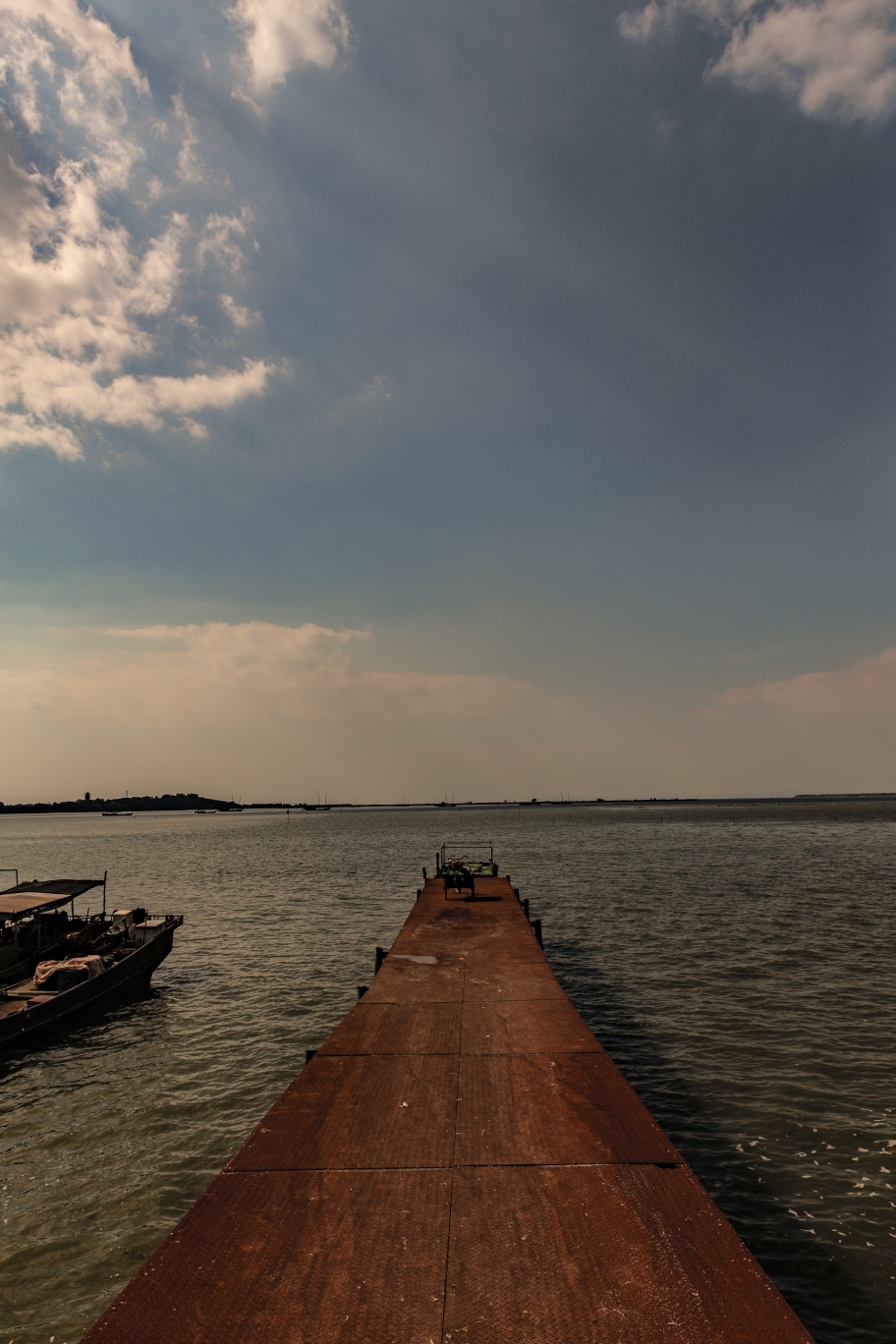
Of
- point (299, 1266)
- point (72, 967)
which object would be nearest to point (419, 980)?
point (299, 1266)

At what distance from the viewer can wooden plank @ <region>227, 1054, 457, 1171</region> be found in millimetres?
8500

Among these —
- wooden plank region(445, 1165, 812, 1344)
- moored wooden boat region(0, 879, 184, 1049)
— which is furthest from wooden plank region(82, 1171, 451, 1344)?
moored wooden boat region(0, 879, 184, 1049)

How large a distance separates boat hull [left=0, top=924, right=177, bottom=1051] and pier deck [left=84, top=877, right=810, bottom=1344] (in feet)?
48.4

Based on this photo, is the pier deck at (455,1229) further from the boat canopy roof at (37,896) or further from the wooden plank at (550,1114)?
the boat canopy roof at (37,896)

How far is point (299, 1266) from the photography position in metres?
6.43

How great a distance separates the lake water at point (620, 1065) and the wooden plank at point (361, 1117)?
12.9ft

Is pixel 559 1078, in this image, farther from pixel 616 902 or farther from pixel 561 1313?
pixel 616 902

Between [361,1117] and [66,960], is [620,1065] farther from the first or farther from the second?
[66,960]

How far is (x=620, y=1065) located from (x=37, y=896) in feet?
83.0

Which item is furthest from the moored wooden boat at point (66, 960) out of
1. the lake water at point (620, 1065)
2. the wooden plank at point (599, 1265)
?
the wooden plank at point (599, 1265)

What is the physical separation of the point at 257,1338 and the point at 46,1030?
20.9 meters

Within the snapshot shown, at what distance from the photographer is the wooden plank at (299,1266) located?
5.70 m

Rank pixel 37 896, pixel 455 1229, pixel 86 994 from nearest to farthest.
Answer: pixel 455 1229
pixel 86 994
pixel 37 896

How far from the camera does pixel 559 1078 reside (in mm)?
10906
